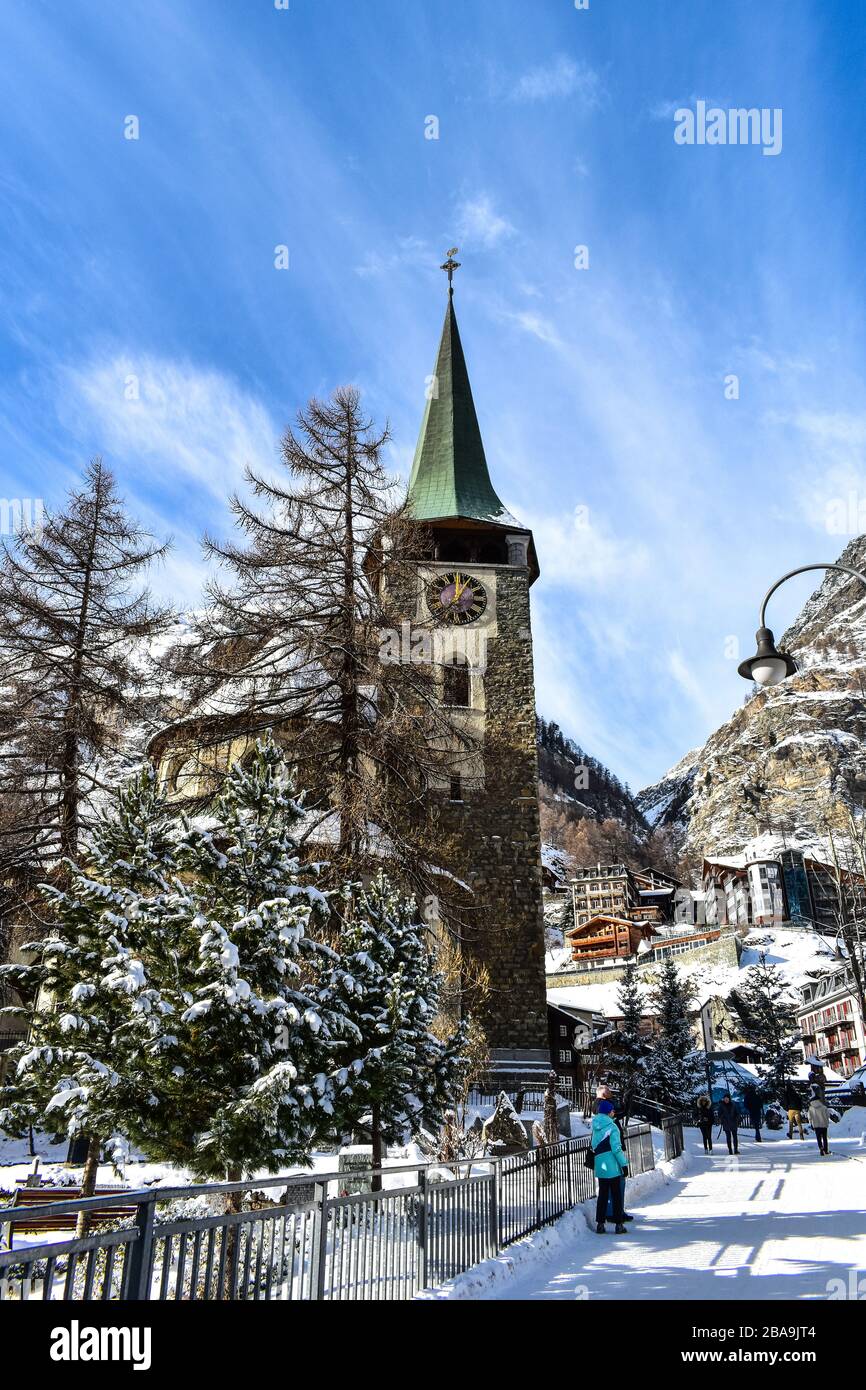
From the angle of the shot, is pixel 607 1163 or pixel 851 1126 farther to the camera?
pixel 851 1126

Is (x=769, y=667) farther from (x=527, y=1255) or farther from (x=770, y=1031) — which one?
(x=770, y=1031)

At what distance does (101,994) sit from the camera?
43.1ft

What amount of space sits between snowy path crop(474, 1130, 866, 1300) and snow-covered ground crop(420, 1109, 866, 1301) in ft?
0.04

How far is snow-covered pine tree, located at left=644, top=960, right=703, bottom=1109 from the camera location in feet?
124

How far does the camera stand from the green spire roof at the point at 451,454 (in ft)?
125

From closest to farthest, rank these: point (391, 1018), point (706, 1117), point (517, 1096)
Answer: point (391, 1018), point (517, 1096), point (706, 1117)

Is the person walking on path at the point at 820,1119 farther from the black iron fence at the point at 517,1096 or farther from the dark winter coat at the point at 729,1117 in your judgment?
the black iron fence at the point at 517,1096

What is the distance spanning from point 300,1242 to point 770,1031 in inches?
1799

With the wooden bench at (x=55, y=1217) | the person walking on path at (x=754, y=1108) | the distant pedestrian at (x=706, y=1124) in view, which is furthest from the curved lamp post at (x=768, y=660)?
the person walking on path at (x=754, y=1108)

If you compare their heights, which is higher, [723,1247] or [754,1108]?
[723,1247]

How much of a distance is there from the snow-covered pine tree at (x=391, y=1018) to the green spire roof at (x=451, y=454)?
23.0 meters

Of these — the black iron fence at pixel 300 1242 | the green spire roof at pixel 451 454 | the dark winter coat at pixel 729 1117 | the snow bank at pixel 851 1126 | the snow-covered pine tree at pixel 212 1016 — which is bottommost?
the snow bank at pixel 851 1126

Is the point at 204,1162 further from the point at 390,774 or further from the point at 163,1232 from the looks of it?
the point at 390,774

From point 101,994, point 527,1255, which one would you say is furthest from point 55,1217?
point 527,1255
